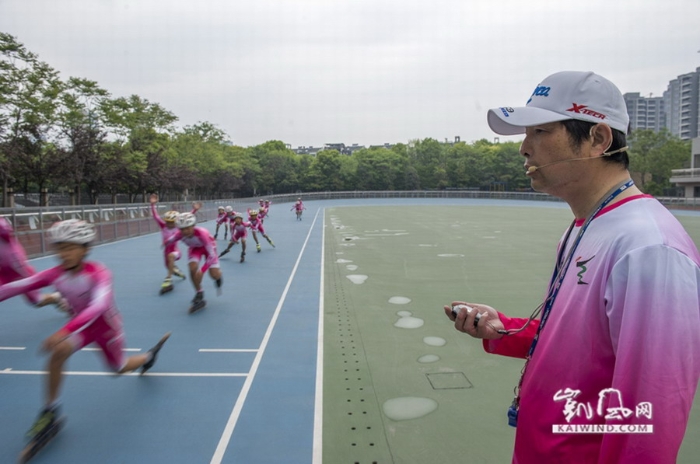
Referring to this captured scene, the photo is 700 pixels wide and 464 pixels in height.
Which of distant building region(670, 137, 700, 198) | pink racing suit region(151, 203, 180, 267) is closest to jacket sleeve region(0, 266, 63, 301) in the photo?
pink racing suit region(151, 203, 180, 267)

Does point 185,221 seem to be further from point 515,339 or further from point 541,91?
point 541,91

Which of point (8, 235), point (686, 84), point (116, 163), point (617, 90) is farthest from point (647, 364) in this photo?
point (686, 84)

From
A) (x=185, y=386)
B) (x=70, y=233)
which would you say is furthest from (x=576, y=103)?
(x=185, y=386)

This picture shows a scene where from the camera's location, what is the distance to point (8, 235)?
264 inches

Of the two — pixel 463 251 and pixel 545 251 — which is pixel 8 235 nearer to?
pixel 463 251

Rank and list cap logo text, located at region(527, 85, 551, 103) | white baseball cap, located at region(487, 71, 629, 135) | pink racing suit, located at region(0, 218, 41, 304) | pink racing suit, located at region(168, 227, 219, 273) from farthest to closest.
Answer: pink racing suit, located at region(168, 227, 219, 273) → pink racing suit, located at region(0, 218, 41, 304) → cap logo text, located at region(527, 85, 551, 103) → white baseball cap, located at region(487, 71, 629, 135)

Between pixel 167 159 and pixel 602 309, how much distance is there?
46.0 meters

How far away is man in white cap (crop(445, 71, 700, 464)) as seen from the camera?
1279mm

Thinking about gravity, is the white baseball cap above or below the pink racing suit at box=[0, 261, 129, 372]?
above

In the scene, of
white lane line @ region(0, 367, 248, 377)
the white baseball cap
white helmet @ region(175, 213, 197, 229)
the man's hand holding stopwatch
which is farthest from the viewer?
white helmet @ region(175, 213, 197, 229)

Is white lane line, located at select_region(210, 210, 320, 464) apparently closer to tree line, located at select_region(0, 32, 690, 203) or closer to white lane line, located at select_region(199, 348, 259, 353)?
white lane line, located at select_region(199, 348, 259, 353)

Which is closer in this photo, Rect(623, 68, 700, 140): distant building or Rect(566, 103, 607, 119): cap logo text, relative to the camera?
Rect(566, 103, 607, 119): cap logo text

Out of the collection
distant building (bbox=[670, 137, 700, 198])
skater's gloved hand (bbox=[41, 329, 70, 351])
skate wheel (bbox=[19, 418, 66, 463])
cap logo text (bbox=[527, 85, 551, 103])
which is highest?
distant building (bbox=[670, 137, 700, 198])

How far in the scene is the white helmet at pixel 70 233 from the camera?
458 cm
